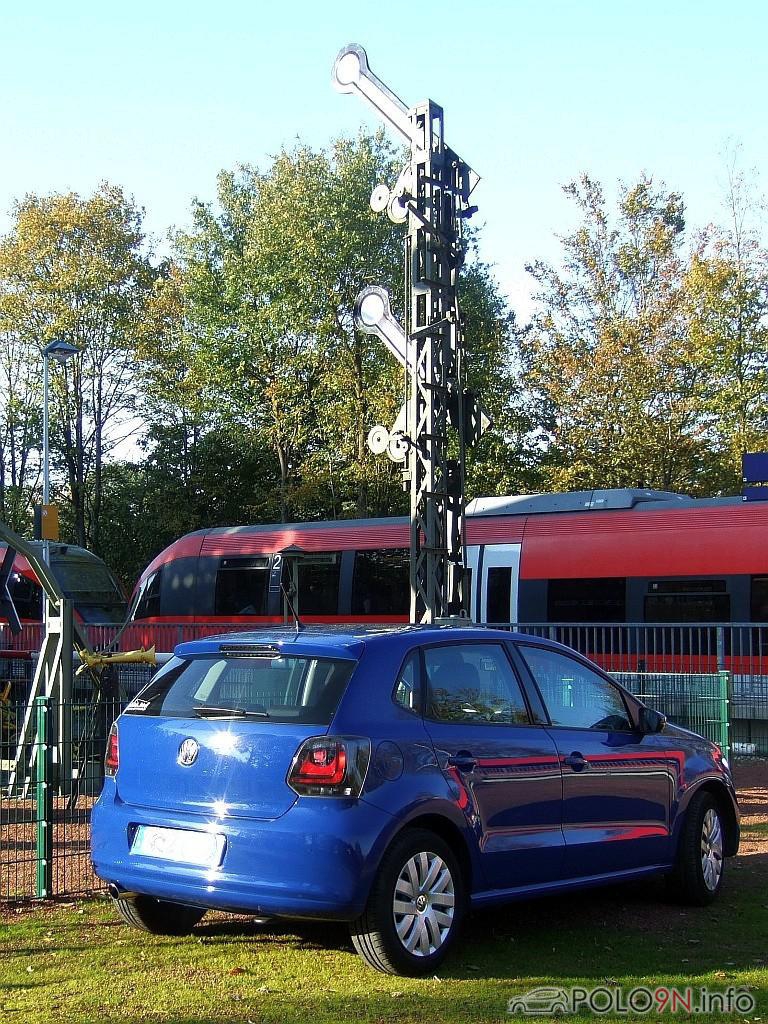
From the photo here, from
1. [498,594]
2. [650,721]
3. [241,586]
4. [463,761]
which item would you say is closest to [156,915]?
[463,761]

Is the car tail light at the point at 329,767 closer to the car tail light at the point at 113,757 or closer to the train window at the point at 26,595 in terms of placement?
the car tail light at the point at 113,757

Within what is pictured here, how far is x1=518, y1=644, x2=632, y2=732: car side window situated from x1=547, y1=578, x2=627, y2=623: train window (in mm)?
14269

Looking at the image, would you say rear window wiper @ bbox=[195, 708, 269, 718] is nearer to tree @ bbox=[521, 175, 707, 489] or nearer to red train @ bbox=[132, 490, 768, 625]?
red train @ bbox=[132, 490, 768, 625]

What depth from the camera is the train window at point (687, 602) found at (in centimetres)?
2030

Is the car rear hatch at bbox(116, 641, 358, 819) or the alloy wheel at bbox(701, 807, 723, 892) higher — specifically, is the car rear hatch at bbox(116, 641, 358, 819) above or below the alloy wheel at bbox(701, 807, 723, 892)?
above

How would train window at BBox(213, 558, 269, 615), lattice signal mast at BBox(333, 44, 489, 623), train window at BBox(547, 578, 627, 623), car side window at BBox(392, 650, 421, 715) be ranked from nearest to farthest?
car side window at BBox(392, 650, 421, 715), lattice signal mast at BBox(333, 44, 489, 623), train window at BBox(547, 578, 627, 623), train window at BBox(213, 558, 269, 615)

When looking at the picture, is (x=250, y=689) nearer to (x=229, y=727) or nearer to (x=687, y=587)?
(x=229, y=727)

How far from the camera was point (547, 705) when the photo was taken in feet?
22.5

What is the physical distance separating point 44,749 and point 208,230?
3643 cm

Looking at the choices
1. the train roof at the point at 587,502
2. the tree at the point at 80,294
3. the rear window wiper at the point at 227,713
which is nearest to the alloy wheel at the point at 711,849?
the rear window wiper at the point at 227,713

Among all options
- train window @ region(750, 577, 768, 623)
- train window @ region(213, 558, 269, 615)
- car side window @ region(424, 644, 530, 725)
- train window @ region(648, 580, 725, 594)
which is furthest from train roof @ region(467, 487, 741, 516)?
car side window @ region(424, 644, 530, 725)

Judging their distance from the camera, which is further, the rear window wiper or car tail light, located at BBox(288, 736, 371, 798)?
the rear window wiper

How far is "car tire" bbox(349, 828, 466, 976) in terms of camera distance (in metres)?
5.57

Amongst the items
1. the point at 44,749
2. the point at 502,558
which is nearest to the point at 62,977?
the point at 44,749
